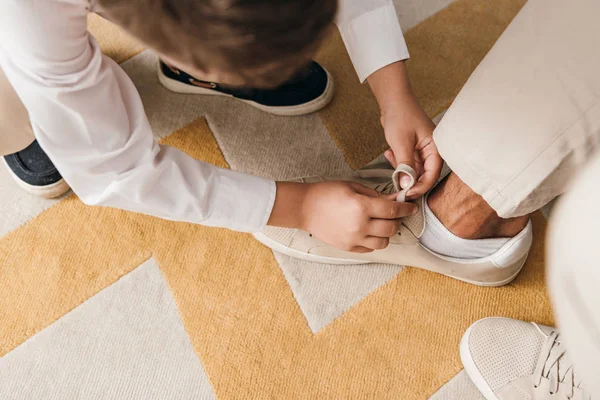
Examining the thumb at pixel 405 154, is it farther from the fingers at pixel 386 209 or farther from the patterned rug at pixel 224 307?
the patterned rug at pixel 224 307

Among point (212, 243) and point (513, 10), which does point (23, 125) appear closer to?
point (212, 243)

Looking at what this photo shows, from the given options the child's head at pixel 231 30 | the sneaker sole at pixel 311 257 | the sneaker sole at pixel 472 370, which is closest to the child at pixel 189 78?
the child's head at pixel 231 30

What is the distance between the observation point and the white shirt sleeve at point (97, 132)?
1.39 feet

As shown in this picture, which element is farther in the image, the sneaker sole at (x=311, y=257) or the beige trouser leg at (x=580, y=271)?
the sneaker sole at (x=311, y=257)

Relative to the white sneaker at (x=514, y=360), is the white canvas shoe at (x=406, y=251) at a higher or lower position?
higher

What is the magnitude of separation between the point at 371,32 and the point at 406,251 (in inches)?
12.2

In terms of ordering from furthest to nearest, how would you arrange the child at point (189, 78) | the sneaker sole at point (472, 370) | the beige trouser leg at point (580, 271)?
the sneaker sole at point (472, 370)
the child at point (189, 78)
the beige trouser leg at point (580, 271)

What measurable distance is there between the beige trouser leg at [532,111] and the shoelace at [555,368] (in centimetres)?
28

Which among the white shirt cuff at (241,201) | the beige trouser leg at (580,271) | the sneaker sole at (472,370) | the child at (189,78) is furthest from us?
the sneaker sole at (472,370)

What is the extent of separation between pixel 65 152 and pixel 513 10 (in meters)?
0.85

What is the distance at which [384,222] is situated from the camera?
594 mm

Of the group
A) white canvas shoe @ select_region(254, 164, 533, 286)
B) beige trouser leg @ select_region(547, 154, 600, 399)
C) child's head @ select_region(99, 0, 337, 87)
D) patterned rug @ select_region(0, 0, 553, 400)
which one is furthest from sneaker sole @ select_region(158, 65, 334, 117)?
beige trouser leg @ select_region(547, 154, 600, 399)

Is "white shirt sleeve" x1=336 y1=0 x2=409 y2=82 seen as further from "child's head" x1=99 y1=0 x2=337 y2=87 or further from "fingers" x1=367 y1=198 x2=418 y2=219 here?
"child's head" x1=99 y1=0 x2=337 y2=87

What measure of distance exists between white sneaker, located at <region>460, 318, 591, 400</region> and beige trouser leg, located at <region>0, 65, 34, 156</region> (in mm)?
715
